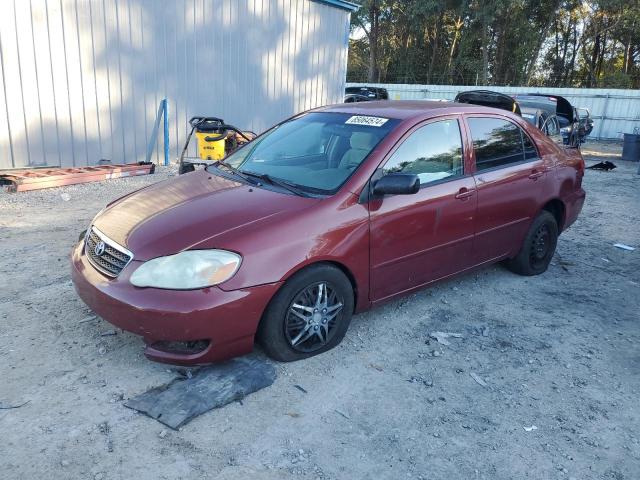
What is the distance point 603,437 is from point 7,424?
3160 mm

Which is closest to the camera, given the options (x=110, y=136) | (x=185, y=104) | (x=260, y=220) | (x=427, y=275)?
(x=260, y=220)

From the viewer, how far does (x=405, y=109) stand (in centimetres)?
416

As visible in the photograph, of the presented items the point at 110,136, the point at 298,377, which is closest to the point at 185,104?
the point at 110,136

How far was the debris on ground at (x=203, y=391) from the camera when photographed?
111 inches

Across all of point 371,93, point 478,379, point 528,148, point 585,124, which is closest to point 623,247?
point 528,148

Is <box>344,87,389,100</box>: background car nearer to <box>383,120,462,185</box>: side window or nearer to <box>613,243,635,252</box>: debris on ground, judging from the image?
<box>613,243,635,252</box>: debris on ground

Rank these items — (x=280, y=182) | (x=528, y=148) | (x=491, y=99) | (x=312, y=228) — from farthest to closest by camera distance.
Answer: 1. (x=491, y=99)
2. (x=528, y=148)
3. (x=280, y=182)
4. (x=312, y=228)

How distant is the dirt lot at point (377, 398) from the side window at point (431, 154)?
3.73 feet

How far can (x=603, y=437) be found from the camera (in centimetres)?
286

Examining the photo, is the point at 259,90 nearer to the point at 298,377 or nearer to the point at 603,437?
the point at 298,377

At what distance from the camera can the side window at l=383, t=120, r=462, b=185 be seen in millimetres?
3787

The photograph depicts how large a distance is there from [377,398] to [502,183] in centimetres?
230

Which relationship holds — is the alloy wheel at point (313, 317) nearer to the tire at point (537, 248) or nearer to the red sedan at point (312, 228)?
the red sedan at point (312, 228)

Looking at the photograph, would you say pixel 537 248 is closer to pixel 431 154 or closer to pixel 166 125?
pixel 431 154
